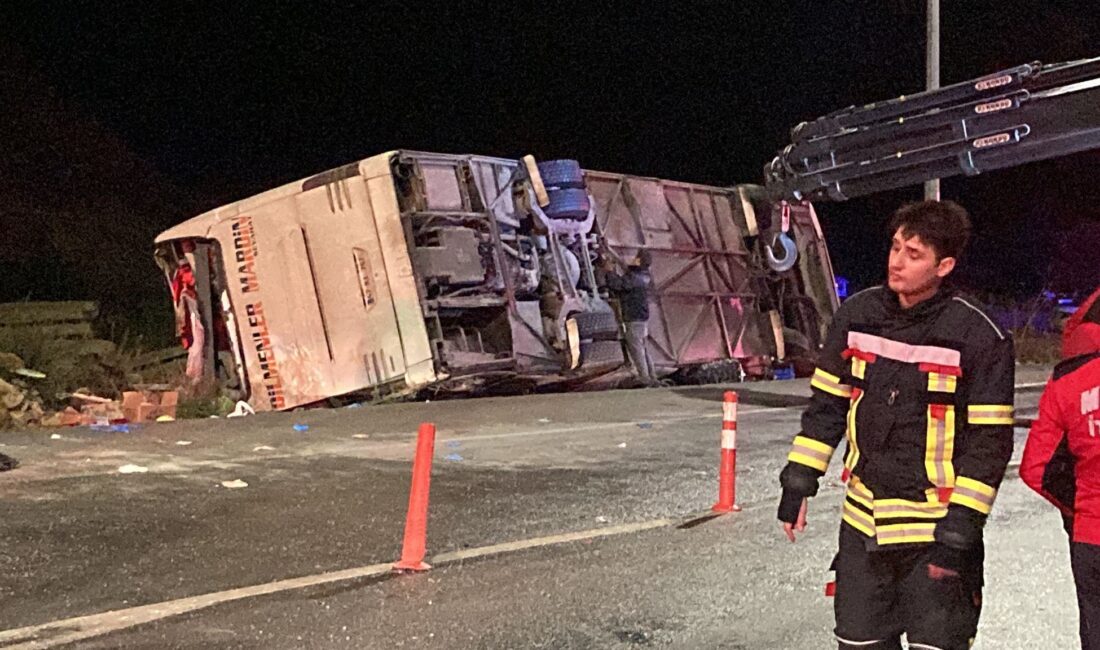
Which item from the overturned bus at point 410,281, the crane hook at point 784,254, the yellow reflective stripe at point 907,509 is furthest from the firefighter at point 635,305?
the yellow reflective stripe at point 907,509

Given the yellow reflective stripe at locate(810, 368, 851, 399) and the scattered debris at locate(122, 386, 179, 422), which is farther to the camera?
the scattered debris at locate(122, 386, 179, 422)

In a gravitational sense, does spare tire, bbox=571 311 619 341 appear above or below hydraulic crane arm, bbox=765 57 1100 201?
below

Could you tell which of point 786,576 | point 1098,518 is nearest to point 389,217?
point 786,576

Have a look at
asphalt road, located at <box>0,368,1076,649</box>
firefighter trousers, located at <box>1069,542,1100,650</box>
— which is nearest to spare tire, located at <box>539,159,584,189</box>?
asphalt road, located at <box>0,368,1076,649</box>

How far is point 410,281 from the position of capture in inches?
461

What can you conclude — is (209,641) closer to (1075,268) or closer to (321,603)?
(321,603)

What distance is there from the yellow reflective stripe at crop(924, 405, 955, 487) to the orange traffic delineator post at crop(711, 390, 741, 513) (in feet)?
12.8

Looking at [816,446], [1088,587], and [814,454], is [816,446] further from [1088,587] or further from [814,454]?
[1088,587]

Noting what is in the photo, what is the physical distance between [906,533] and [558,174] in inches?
423

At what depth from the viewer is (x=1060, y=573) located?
561 cm

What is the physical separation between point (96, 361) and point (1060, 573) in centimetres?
1112

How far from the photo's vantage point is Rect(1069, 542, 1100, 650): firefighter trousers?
281 cm

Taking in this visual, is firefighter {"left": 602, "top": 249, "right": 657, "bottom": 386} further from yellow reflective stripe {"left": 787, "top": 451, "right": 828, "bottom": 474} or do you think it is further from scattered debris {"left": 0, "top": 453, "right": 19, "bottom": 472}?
yellow reflective stripe {"left": 787, "top": 451, "right": 828, "bottom": 474}

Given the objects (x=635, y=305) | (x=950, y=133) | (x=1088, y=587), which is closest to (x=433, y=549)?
(x=1088, y=587)
